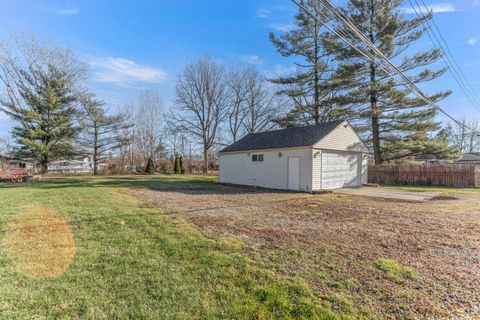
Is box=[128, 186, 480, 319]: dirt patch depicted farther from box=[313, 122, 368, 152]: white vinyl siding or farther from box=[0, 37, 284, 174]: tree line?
box=[0, 37, 284, 174]: tree line

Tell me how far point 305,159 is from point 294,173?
100 cm

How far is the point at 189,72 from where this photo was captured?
104 ft

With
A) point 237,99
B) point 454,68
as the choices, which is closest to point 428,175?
point 454,68

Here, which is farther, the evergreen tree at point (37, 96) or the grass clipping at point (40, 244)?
the evergreen tree at point (37, 96)

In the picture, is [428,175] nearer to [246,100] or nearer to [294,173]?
[294,173]

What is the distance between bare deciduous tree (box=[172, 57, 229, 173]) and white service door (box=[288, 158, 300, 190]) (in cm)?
1910

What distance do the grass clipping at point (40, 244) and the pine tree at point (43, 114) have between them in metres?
20.9

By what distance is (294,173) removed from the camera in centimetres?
1333

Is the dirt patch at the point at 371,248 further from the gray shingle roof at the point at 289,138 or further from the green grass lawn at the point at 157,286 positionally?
the gray shingle roof at the point at 289,138

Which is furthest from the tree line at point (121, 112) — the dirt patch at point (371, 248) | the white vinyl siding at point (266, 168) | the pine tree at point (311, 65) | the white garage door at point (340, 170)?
the dirt patch at point (371, 248)

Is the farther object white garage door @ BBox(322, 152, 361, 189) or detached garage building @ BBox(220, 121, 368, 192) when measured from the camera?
white garage door @ BBox(322, 152, 361, 189)

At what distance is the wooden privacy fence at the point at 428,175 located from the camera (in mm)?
14969

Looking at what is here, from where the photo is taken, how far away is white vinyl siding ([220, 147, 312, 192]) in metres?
12.8

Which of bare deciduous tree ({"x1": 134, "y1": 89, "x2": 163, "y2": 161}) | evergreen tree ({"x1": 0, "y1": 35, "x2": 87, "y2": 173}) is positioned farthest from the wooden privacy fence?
evergreen tree ({"x1": 0, "y1": 35, "x2": 87, "y2": 173})
